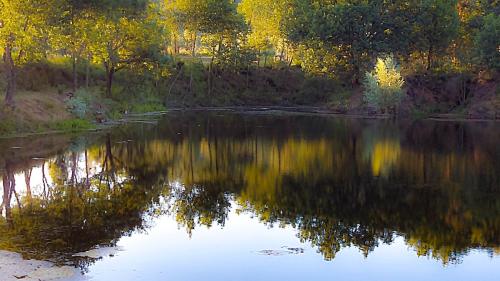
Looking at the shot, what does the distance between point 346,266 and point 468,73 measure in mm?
63281

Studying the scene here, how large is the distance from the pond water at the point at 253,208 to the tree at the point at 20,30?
6322mm

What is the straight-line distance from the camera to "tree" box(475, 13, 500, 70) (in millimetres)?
67500

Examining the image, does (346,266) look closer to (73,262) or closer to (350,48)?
(73,262)

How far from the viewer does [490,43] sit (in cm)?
6812

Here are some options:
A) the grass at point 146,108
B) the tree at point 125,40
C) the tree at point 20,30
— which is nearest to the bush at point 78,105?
the tree at point 20,30

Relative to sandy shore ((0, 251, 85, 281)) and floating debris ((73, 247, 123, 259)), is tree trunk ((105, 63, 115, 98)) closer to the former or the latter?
floating debris ((73, 247, 123, 259))

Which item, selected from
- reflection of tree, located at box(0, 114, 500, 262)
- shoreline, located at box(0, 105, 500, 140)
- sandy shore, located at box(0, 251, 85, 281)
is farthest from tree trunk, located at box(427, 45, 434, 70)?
sandy shore, located at box(0, 251, 85, 281)

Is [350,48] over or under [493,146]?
over

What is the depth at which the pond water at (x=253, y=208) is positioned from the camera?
52.9 ft

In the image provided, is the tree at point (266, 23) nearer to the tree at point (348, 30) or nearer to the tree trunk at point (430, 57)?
the tree at point (348, 30)

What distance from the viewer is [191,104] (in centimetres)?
8331

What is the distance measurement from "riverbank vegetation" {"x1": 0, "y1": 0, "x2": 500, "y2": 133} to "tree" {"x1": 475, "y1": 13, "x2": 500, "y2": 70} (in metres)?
0.14

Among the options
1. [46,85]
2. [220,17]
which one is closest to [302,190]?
[46,85]

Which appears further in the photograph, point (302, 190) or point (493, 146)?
point (493, 146)
